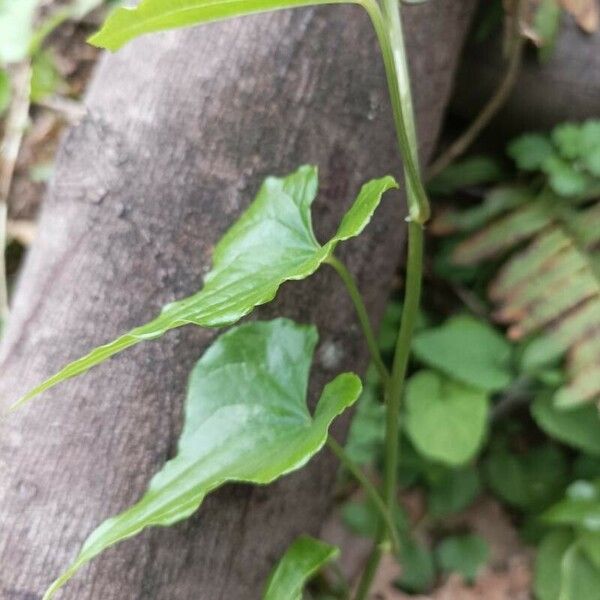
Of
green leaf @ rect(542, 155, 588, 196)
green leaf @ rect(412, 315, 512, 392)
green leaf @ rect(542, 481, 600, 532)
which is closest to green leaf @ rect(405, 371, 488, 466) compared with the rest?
green leaf @ rect(412, 315, 512, 392)

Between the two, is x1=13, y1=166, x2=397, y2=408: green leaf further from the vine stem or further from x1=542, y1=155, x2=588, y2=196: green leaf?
x1=542, y1=155, x2=588, y2=196: green leaf

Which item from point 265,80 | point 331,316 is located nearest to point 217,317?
point 331,316

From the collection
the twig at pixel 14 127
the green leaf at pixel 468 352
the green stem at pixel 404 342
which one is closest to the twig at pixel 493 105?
the green leaf at pixel 468 352

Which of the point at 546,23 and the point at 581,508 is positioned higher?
the point at 546,23

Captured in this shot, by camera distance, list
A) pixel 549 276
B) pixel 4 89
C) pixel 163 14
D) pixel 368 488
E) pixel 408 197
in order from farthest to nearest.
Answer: pixel 4 89 < pixel 549 276 < pixel 368 488 < pixel 408 197 < pixel 163 14

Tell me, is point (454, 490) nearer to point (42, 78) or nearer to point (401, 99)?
point (401, 99)

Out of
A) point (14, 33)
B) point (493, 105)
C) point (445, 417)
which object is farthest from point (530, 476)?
point (14, 33)

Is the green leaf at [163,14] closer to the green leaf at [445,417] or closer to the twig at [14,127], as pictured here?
the green leaf at [445,417]

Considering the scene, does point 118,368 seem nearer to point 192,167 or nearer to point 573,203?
point 192,167
